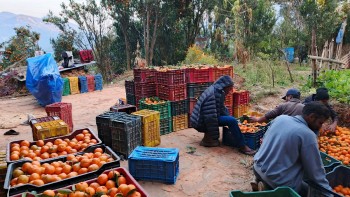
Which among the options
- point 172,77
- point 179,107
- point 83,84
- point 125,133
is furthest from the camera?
point 83,84

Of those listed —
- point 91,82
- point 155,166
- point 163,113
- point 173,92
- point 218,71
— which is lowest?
point 155,166

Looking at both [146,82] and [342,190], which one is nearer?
[342,190]

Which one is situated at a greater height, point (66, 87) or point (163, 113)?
point (66, 87)

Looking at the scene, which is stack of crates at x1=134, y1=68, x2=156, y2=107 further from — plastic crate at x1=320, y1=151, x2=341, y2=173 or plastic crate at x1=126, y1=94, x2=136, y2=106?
plastic crate at x1=320, y1=151, x2=341, y2=173

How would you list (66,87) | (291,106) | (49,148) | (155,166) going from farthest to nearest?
(66,87), (291,106), (155,166), (49,148)

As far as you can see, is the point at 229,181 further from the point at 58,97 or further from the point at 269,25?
the point at 269,25

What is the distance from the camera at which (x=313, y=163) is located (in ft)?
9.02

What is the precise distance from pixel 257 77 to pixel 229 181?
27.7ft

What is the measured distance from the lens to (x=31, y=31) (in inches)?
733

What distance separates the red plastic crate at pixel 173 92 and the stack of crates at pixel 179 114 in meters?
0.13

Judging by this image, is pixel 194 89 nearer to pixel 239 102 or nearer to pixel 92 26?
pixel 239 102

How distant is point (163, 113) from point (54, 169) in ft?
12.8

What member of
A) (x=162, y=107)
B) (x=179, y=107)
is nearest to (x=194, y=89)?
(x=179, y=107)

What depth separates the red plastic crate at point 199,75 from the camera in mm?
7210
